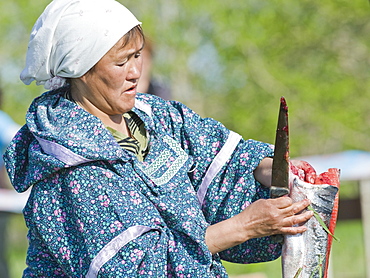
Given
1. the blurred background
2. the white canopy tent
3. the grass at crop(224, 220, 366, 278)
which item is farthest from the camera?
the blurred background

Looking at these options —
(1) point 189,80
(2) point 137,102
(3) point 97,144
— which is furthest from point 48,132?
(1) point 189,80

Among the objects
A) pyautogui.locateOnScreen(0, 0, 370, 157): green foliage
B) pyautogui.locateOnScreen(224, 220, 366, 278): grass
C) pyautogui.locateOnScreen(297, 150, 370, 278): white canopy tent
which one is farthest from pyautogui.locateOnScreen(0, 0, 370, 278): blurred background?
pyautogui.locateOnScreen(297, 150, 370, 278): white canopy tent

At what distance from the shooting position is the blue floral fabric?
7.42 ft

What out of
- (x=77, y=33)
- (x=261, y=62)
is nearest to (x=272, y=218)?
(x=77, y=33)

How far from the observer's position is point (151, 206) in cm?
237

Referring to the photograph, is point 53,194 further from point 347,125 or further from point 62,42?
point 347,125

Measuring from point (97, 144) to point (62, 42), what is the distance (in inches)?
15.6

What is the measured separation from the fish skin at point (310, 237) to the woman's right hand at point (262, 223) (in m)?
0.03

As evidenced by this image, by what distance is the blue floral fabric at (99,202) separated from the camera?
2.26 meters

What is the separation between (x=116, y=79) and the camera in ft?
7.89

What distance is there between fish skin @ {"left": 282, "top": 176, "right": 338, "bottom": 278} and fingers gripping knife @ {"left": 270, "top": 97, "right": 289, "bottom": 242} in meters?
0.06

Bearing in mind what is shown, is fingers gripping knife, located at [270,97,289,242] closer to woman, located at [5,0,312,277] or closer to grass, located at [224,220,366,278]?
woman, located at [5,0,312,277]

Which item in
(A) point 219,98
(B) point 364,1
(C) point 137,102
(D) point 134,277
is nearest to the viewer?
(D) point 134,277

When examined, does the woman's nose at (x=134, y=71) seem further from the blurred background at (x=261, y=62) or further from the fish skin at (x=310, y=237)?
the blurred background at (x=261, y=62)
